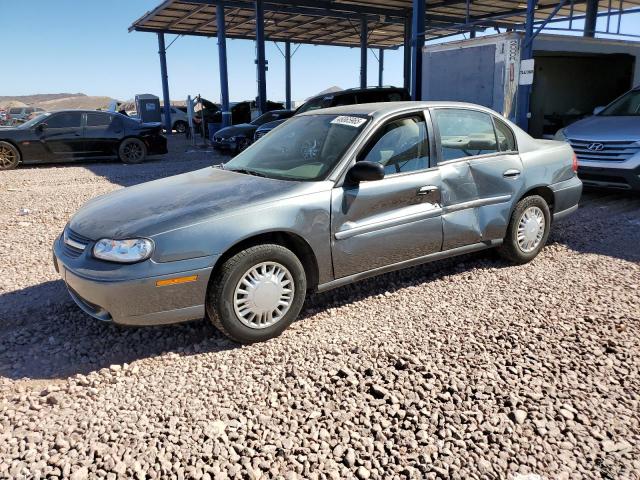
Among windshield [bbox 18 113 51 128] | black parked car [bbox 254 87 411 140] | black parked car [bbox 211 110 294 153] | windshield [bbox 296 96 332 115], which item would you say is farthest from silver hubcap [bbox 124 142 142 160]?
windshield [bbox 296 96 332 115]

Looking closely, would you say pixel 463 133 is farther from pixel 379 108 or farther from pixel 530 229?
pixel 530 229

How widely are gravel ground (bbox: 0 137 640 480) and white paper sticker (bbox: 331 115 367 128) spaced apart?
1380 mm

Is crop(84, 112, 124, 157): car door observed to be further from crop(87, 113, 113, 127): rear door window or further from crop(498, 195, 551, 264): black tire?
crop(498, 195, 551, 264): black tire

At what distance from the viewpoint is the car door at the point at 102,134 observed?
43.7ft

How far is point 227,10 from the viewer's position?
22094mm

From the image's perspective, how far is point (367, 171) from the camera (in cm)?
367

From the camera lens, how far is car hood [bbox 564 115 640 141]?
746 centimetres

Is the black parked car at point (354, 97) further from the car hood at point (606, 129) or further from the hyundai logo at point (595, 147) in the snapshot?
the hyundai logo at point (595, 147)

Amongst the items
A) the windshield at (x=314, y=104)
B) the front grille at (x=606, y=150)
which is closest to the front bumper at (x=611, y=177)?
the front grille at (x=606, y=150)

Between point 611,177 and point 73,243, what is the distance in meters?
7.01

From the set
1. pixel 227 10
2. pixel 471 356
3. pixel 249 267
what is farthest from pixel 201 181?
pixel 227 10

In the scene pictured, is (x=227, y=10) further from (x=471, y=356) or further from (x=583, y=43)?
(x=471, y=356)

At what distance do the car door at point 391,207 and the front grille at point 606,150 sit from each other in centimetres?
449

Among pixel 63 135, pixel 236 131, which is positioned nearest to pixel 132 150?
pixel 63 135
